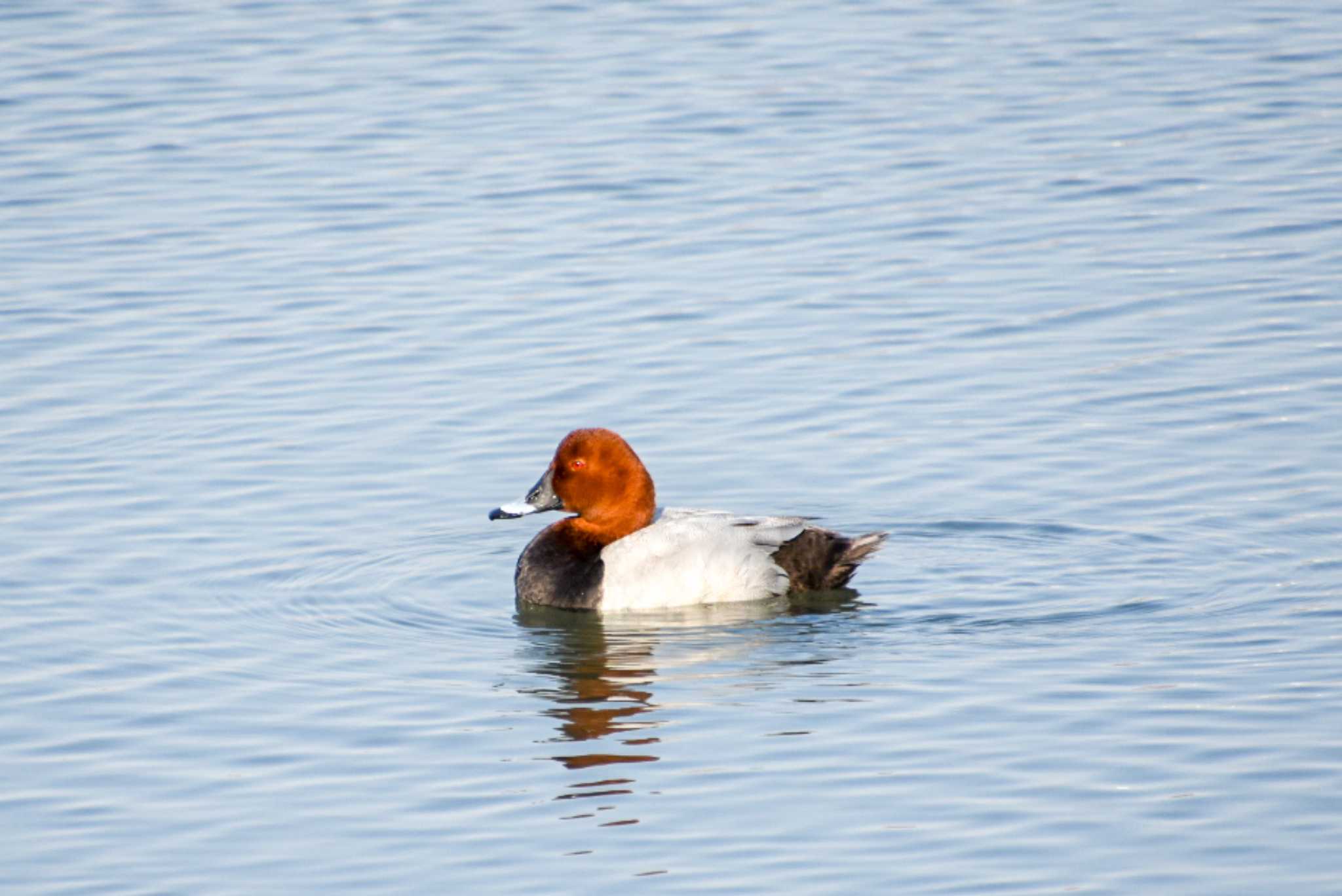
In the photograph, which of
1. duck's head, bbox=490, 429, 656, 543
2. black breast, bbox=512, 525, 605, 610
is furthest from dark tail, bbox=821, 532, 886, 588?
black breast, bbox=512, 525, 605, 610

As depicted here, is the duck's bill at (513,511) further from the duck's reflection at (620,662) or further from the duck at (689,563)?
the duck's reflection at (620,662)

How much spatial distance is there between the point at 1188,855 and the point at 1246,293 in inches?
277

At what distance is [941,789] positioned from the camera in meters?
7.03

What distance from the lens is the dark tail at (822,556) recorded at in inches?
369

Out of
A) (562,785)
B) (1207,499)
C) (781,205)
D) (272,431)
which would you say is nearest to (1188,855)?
(562,785)

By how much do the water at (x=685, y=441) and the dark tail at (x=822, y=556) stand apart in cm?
23

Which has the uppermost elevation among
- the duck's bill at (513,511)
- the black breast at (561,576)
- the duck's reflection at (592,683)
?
the duck's bill at (513,511)

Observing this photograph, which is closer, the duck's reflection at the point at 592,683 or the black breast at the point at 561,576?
the duck's reflection at the point at 592,683

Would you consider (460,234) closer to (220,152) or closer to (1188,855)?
(220,152)

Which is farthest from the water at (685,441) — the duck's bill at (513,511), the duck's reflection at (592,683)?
the duck's bill at (513,511)

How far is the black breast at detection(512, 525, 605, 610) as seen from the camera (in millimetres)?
9477

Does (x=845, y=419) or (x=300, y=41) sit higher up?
(x=300, y=41)

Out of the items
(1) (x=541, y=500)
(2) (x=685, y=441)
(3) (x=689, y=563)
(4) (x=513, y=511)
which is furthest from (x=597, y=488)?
(2) (x=685, y=441)

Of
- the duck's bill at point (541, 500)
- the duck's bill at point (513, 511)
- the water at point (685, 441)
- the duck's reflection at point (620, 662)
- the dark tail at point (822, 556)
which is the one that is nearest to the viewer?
the water at point (685, 441)
